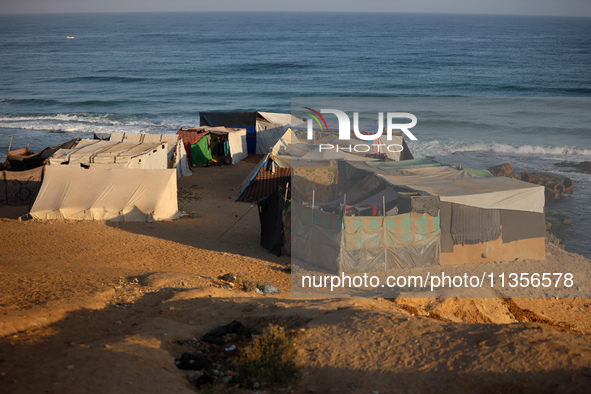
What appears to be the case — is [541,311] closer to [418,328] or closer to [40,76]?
[418,328]

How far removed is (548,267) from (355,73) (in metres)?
42.9

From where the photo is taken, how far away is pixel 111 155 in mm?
15805

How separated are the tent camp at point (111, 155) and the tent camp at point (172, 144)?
44.3 inches

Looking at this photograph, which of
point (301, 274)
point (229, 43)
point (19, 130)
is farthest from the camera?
point (229, 43)

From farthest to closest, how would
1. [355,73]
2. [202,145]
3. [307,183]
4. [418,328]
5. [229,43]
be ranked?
[229,43]
[355,73]
[202,145]
[307,183]
[418,328]

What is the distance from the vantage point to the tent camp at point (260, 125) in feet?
78.0

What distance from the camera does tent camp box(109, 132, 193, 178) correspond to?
19.5 meters

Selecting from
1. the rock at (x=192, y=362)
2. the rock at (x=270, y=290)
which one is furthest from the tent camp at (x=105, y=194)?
the rock at (x=192, y=362)

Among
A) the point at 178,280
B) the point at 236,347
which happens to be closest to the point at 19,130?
the point at 178,280

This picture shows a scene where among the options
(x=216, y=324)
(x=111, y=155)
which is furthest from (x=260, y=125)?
(x=216, y=324)

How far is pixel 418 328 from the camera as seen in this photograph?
6172 millimetres

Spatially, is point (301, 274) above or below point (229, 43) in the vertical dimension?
below

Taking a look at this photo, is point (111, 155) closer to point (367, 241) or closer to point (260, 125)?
point (260, 125)

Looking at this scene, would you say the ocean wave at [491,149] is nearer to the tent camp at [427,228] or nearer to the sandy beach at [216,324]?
the tent camp at [427,228]
